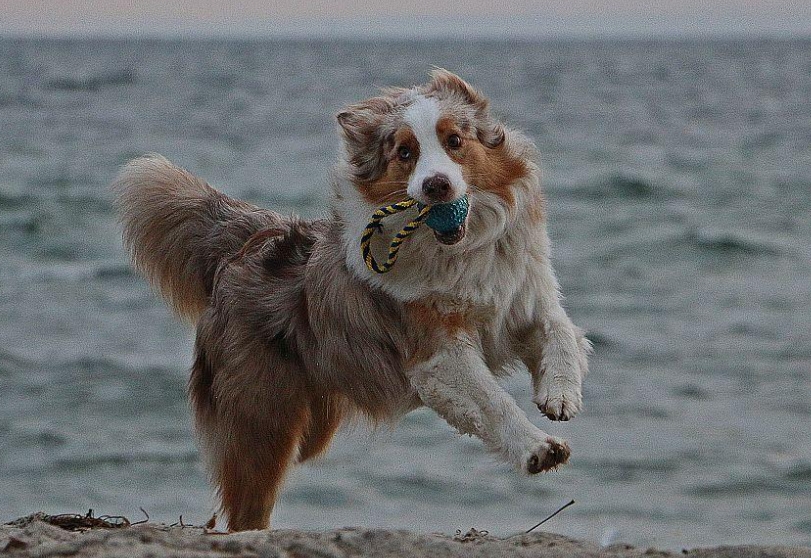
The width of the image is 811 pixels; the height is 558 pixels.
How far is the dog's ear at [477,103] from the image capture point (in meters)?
4.86

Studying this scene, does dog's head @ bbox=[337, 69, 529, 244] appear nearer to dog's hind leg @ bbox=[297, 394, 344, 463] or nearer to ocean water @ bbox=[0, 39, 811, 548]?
ocean water @ bbox=[0, 39, 811, 548]

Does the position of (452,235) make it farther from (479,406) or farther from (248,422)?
(248,422)

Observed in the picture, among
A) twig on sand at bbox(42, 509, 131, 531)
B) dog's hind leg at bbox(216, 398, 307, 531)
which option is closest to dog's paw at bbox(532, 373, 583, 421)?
dog's hind leg at bbox(216, 398, 307, 531)

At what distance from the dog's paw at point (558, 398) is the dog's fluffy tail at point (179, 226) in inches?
63.3

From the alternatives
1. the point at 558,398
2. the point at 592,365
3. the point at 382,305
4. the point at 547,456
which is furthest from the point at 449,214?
the point at 592,365

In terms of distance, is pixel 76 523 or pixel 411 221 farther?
pixel 76 523

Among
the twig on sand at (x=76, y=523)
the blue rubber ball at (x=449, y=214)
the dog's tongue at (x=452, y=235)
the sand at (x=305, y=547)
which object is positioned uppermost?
the blue rubber ball at (x=449, y=214)

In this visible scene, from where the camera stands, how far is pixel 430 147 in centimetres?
453

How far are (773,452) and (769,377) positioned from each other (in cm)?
151

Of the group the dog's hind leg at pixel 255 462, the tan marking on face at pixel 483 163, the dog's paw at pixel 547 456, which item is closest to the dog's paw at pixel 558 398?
the dog's paw at pixel 547 456

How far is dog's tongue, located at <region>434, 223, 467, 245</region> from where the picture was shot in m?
4.66

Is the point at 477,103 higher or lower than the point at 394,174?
higher

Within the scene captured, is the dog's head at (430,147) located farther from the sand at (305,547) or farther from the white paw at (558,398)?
the sand at (305,547)

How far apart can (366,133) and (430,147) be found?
Result: 1.40ft
